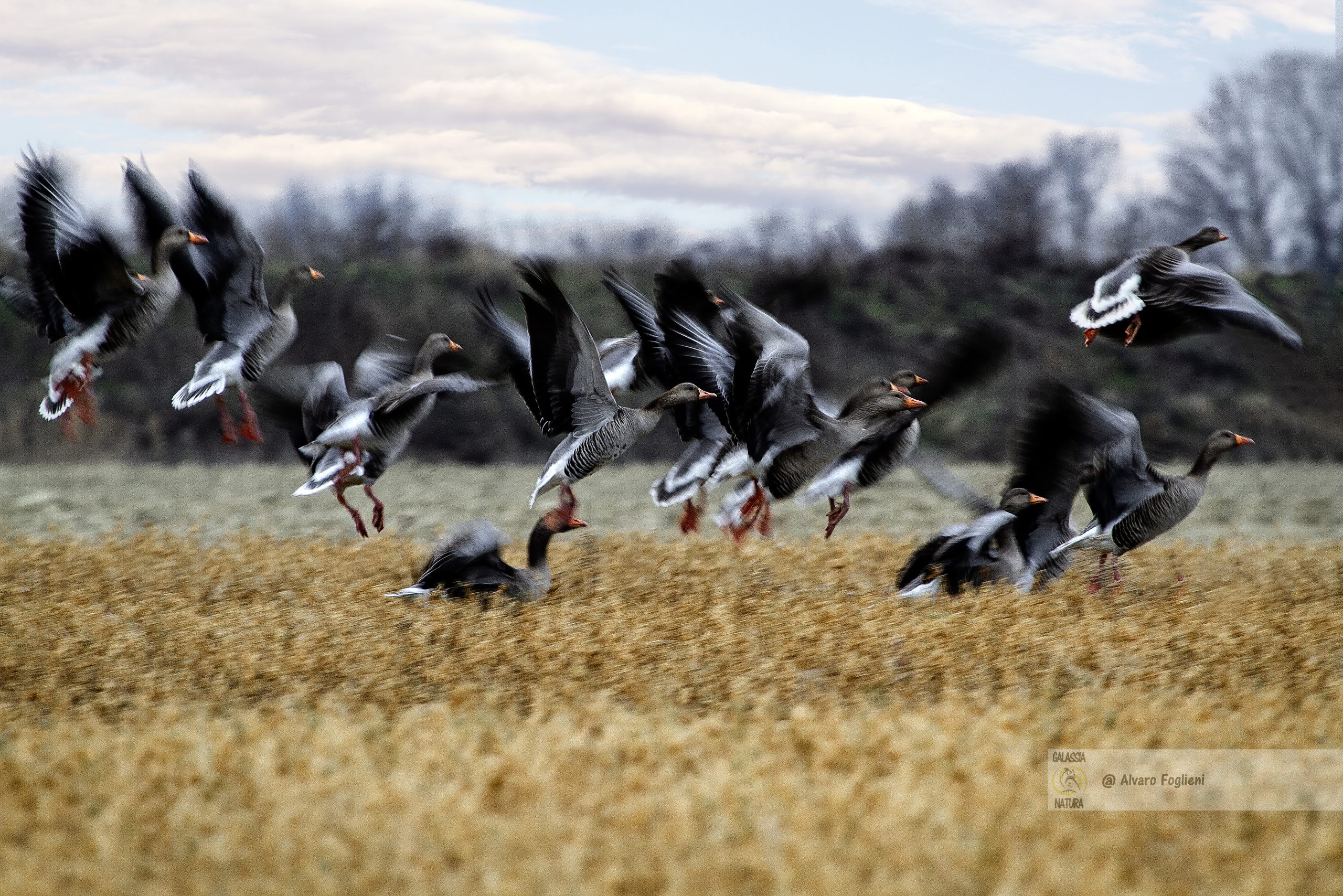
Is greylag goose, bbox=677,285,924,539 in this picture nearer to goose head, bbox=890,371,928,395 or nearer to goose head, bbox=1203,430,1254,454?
goose head, bbox=890,371,928,395

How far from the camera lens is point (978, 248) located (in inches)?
1377

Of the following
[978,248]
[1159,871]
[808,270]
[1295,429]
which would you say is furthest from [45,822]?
[978,248]

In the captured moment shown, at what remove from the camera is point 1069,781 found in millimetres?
4855

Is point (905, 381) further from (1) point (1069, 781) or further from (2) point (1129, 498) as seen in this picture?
(1) point (1069, 781)

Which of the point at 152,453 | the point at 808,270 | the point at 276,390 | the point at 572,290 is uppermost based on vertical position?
the point at 808,270

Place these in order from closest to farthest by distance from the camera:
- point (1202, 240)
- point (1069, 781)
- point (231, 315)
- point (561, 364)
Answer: point (1069, 781), point (561, 364), point (231, 315), point (1202, 240)

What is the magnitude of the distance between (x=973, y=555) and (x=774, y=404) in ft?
5.80

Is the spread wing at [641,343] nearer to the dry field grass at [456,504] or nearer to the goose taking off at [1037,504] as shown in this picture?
the goose taking off at [1037,504]

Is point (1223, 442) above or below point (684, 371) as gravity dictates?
below

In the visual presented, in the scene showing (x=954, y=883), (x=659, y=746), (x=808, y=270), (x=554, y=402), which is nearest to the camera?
(x=954, y=883)

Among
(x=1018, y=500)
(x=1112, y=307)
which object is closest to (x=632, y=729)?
(x=1018, y=500)

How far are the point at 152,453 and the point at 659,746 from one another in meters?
23.6

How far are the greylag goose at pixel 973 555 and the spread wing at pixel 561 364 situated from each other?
2332mm

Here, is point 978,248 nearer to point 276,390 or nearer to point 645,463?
point 645,463
